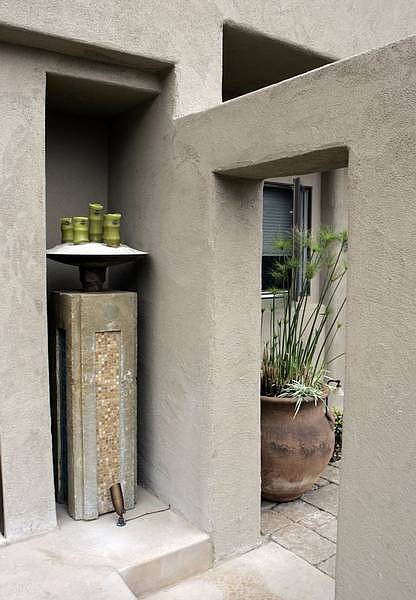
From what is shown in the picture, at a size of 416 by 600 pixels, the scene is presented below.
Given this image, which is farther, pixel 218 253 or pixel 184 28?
pixel 184 28

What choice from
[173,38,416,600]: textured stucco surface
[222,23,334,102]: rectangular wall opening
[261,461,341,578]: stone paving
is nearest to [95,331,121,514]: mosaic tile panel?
[261,461,341,578]: stone paving

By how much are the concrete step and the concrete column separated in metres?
0.18

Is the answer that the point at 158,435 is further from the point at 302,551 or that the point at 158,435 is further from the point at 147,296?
the point at 302,551

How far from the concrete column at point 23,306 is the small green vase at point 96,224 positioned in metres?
0.38

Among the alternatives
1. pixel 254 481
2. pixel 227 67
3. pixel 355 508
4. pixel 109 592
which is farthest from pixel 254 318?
pixel 227 67

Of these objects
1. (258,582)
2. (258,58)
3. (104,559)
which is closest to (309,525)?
(258,582)

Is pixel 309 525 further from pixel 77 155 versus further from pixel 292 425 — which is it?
pixel 77 155

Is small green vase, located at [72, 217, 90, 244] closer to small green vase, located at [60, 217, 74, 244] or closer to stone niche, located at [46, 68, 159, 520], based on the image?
small green vase, located at [60, 217, 74, 244]

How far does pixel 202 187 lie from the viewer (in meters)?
2.82

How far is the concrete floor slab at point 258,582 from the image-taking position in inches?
105

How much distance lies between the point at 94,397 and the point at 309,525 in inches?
62.9

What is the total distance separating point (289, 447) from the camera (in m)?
3.58

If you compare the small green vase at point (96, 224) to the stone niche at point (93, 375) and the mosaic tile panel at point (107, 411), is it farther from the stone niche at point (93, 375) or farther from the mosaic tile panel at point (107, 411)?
the mosaic tile panel at point (107, 411)

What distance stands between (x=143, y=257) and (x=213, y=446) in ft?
4.05
